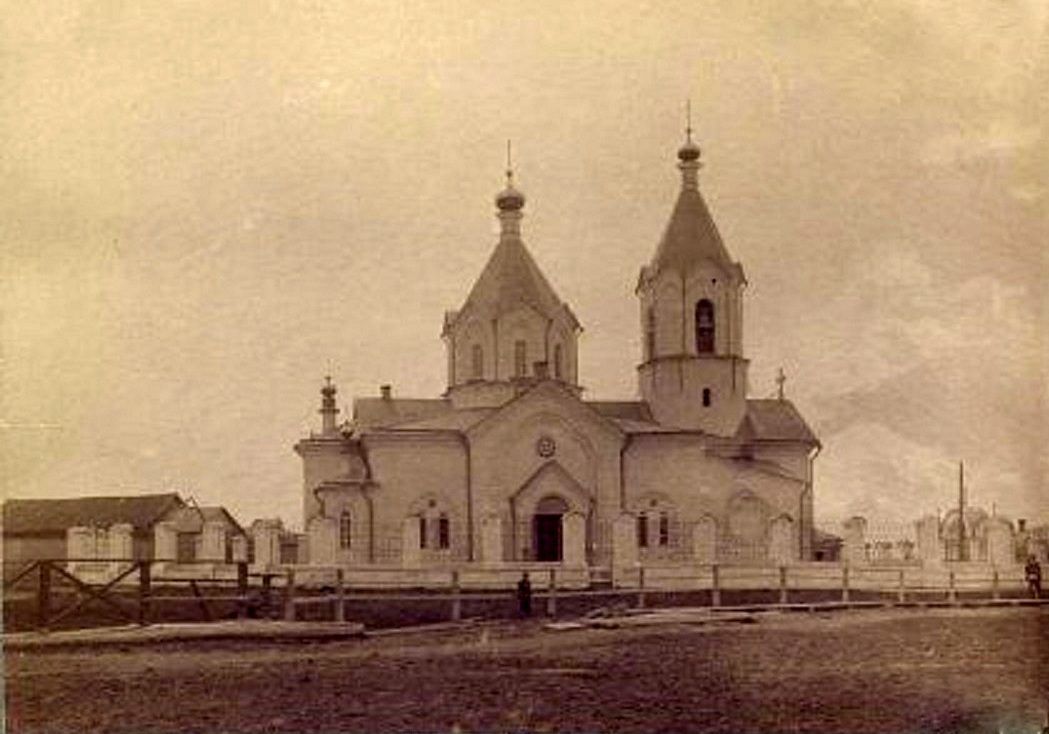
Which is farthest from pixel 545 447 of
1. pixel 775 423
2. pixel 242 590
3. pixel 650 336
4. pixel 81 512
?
Answer: pixel 81 512

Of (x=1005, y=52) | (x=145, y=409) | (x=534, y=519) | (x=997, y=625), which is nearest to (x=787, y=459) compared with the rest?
(x=534, y=519)

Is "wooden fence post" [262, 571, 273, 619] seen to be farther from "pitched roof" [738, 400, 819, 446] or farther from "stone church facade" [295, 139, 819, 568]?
"pitched roof" [738, 400, 819, 446]

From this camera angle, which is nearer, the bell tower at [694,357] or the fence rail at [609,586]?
the fence rail at [609,586]

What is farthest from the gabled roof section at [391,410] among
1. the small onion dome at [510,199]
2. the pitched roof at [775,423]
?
the pitched roof at [775,423]

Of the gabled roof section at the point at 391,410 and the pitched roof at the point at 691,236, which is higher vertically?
the pitched roof at the point at 691,236

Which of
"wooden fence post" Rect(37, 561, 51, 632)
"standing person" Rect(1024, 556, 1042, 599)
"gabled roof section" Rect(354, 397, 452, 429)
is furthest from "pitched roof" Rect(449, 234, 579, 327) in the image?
"standing person" Rect(1024, 556, 1042, 599)

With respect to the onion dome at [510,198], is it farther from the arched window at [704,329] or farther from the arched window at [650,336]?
the arched window at [704,329]
